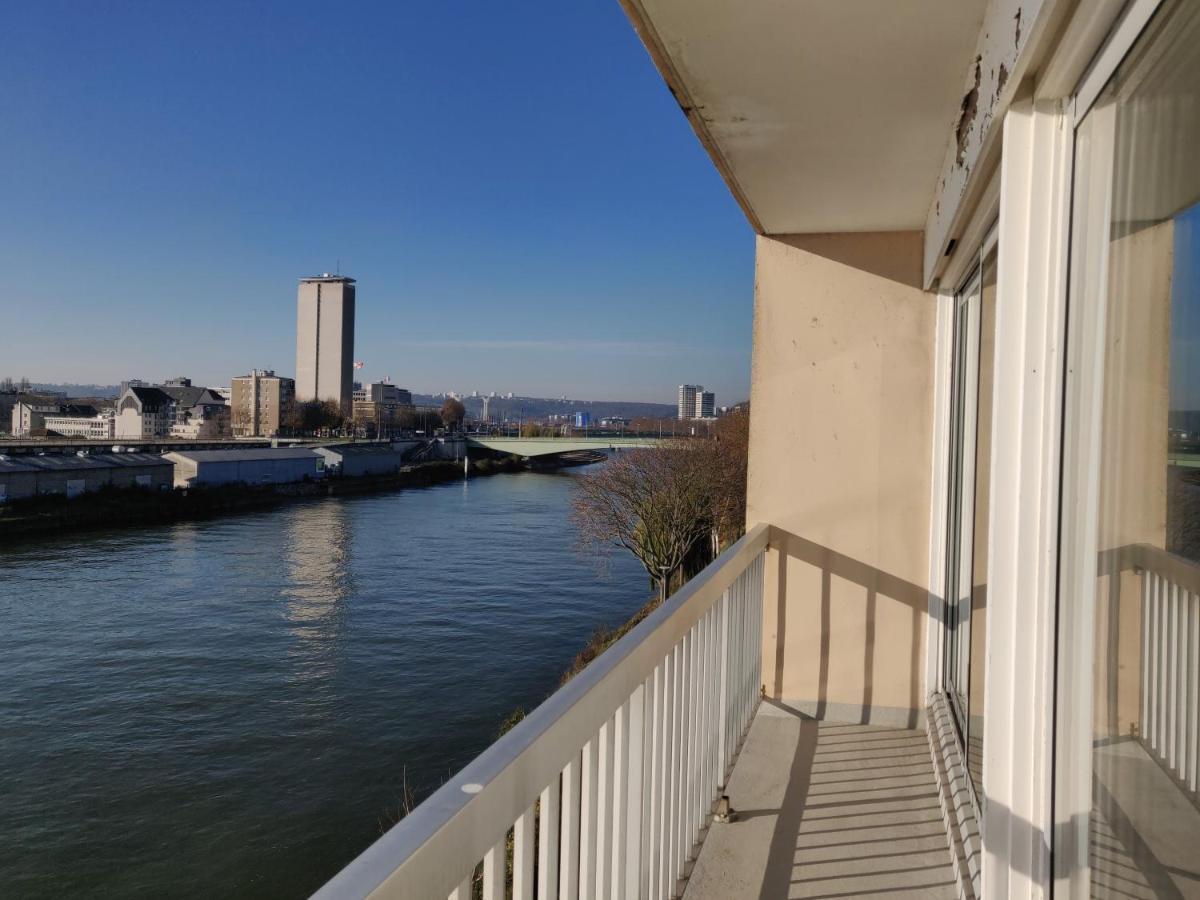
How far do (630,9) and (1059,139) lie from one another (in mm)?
645

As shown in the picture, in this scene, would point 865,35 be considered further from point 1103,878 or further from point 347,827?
point 347,827

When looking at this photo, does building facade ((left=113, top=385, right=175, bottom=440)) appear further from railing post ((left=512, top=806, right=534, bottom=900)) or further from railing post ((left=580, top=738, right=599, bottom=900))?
railing post ((left=512, top=806, right=534, bottom=900))

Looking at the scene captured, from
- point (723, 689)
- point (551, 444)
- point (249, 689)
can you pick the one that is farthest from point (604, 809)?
point (551, 444)

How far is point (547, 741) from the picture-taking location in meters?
0.84

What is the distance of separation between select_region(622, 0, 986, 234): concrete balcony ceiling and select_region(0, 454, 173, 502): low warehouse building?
2566 cm

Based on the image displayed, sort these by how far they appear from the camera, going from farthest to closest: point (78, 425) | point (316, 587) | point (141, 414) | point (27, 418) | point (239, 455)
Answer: point (78, 425)
point (141, 414)
point (27, 418)
point (239, 455)
point (316, 587)

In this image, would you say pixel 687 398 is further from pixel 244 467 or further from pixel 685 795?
pixel 685 795

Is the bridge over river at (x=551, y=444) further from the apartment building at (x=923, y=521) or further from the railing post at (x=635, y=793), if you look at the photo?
the railing post at (x=635, y=793)

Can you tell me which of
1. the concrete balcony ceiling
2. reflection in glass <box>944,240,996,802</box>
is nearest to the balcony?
reflection in glass <box>944,240,996,802</box>

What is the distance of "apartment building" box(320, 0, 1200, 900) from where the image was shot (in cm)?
72

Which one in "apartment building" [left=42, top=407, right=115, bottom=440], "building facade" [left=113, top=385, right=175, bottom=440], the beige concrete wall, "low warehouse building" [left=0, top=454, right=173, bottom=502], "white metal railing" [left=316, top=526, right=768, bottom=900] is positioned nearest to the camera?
"white metal railing" [left=316, top=526, right=768, bottom=900]

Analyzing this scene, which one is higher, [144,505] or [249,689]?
[144,505]

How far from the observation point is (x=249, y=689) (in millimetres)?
10664

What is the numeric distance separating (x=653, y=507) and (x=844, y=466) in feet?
44.5
